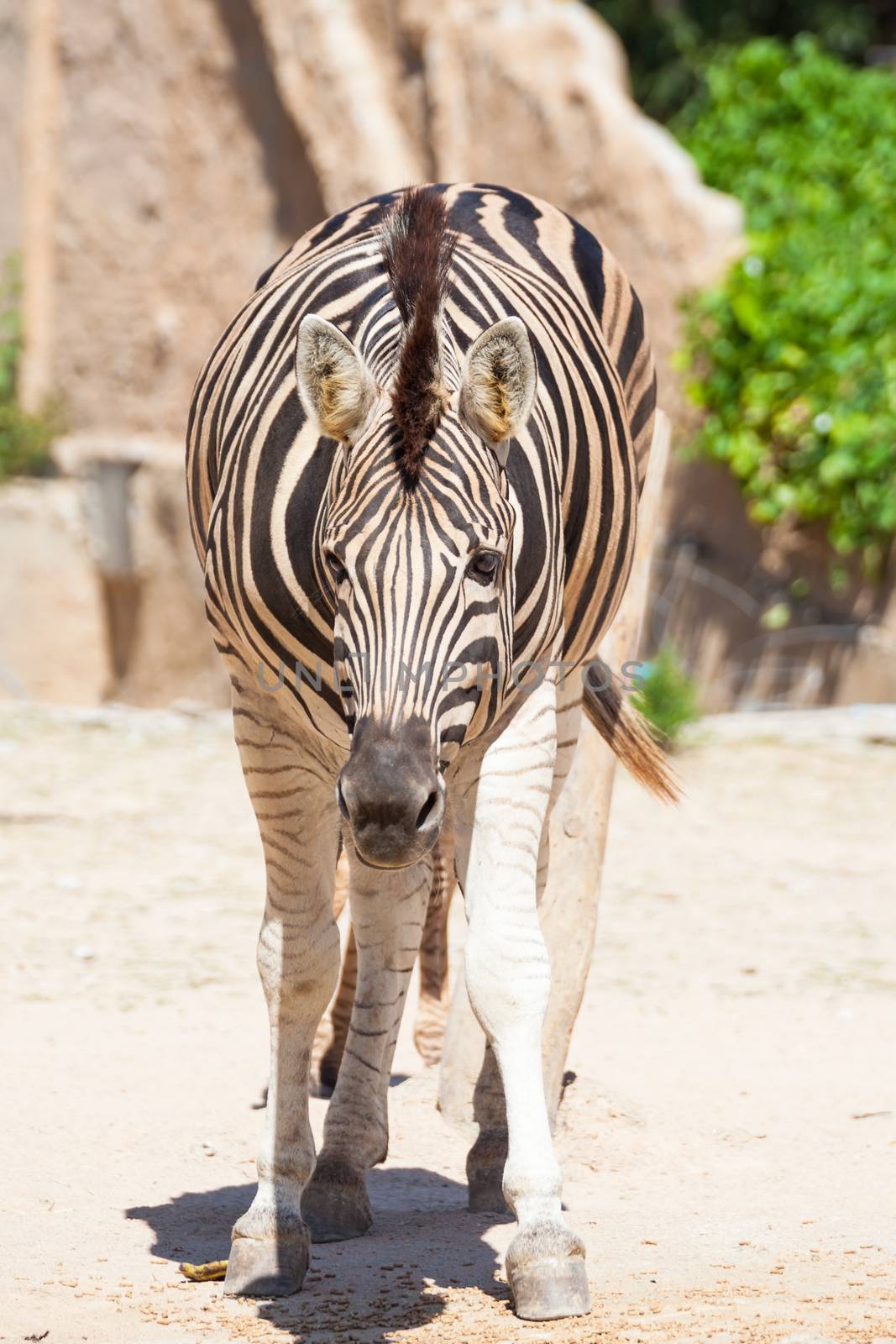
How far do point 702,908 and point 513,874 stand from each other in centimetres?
394

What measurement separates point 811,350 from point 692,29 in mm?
5304

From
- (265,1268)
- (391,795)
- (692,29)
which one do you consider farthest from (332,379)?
(692,29)

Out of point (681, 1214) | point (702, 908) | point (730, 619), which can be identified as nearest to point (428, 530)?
point (681, 1214)

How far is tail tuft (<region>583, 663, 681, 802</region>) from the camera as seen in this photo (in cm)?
411

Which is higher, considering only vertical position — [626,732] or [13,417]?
[13,417]

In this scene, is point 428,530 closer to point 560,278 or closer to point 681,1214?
point 560,278

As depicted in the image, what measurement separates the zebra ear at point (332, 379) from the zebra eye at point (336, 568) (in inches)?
8.5

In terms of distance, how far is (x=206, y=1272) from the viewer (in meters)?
3.28

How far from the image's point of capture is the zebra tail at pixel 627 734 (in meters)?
4.11

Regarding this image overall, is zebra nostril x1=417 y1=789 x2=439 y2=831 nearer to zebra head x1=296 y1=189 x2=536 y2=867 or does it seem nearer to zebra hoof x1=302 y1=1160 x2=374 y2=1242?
zebra head x1=296 y1=189 x2=536 y2=867

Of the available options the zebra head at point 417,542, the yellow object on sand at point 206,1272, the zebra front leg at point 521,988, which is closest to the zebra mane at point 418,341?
the zebra head at point 417,542

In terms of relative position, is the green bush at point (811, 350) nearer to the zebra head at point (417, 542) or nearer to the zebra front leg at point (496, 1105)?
the zebra front leg at point (496, 1105)

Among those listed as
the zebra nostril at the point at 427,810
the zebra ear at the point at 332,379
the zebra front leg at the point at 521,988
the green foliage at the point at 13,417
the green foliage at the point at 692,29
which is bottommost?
the zebra front leg at the point at 521,988

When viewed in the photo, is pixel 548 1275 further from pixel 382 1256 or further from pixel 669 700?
pixel 669 700
